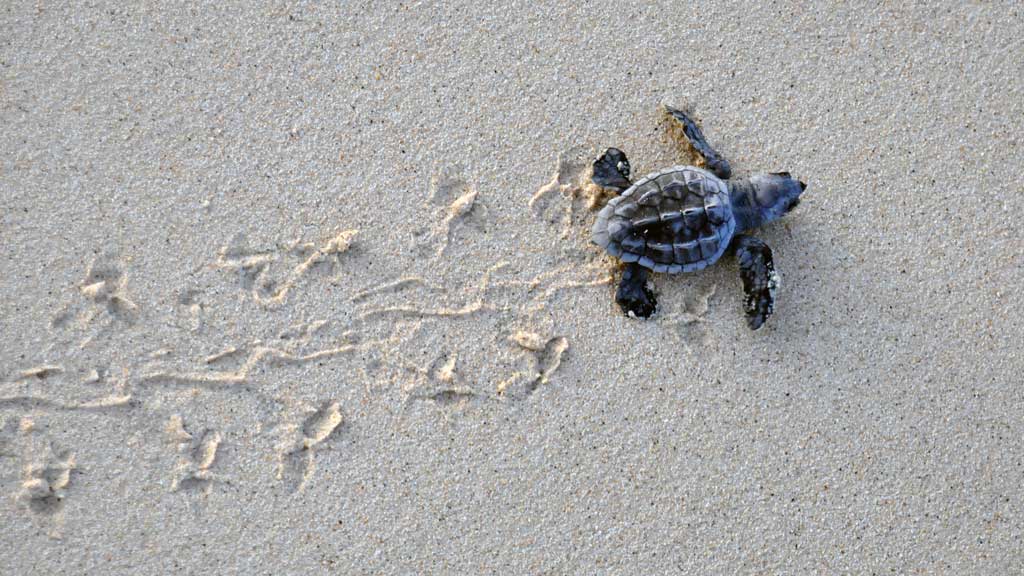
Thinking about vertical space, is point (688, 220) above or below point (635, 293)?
above

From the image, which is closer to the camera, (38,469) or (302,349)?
(38,469)

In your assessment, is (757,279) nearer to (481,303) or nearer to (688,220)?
(688,220)

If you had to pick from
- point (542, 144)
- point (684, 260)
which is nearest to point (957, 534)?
point (684, 260)

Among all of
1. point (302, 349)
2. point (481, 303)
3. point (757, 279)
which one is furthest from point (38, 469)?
point (757, 279)

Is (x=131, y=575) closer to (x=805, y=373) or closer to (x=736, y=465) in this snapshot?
(x=736, y=465)

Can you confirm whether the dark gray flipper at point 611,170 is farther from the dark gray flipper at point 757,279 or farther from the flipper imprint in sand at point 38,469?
the flipper imprint in sand at point 38,469
